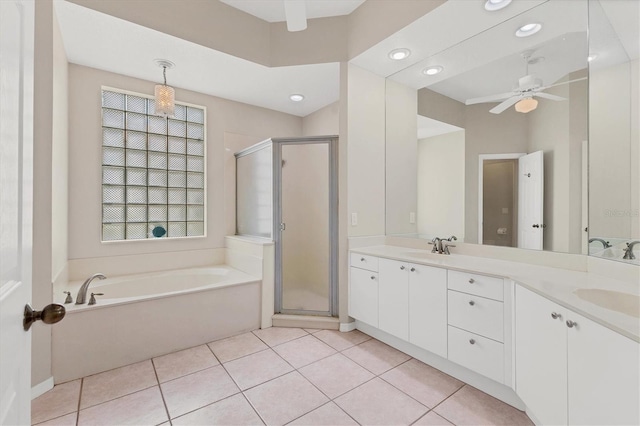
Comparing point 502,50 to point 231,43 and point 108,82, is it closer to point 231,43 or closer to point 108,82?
point 231,43

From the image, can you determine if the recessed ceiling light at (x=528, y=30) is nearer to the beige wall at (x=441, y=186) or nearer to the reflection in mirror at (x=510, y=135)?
the reflection in mirror at (x=510, y=135)

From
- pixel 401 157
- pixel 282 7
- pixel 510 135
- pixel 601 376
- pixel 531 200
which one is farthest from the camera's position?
pixel 401 157

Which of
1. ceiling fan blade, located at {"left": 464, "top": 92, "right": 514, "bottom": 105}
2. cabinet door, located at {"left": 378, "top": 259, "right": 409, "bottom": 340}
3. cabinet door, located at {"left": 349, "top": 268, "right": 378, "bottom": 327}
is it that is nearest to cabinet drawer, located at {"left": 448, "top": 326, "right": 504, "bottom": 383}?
cabinet door, located at {"left": 378, "top": 259, "right": 409, "bottom": 340}

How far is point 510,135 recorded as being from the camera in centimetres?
219

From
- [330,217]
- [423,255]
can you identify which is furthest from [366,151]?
[423,255]

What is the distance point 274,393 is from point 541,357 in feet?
5.01

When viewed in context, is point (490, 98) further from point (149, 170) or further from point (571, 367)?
point (149, 170)

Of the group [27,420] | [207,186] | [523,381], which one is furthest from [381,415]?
[207,186]

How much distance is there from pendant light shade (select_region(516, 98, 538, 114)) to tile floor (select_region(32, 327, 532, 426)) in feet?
6.55

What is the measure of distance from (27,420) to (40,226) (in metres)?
1.59

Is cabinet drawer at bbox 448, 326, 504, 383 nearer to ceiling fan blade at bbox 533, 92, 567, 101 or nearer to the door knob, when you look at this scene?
ceiling fan blade at bbox 533, 92, 567, 101

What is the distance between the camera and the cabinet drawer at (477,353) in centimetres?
171

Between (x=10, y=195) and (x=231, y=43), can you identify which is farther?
(x=231, y=43)

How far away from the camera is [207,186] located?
3541 millimetres
